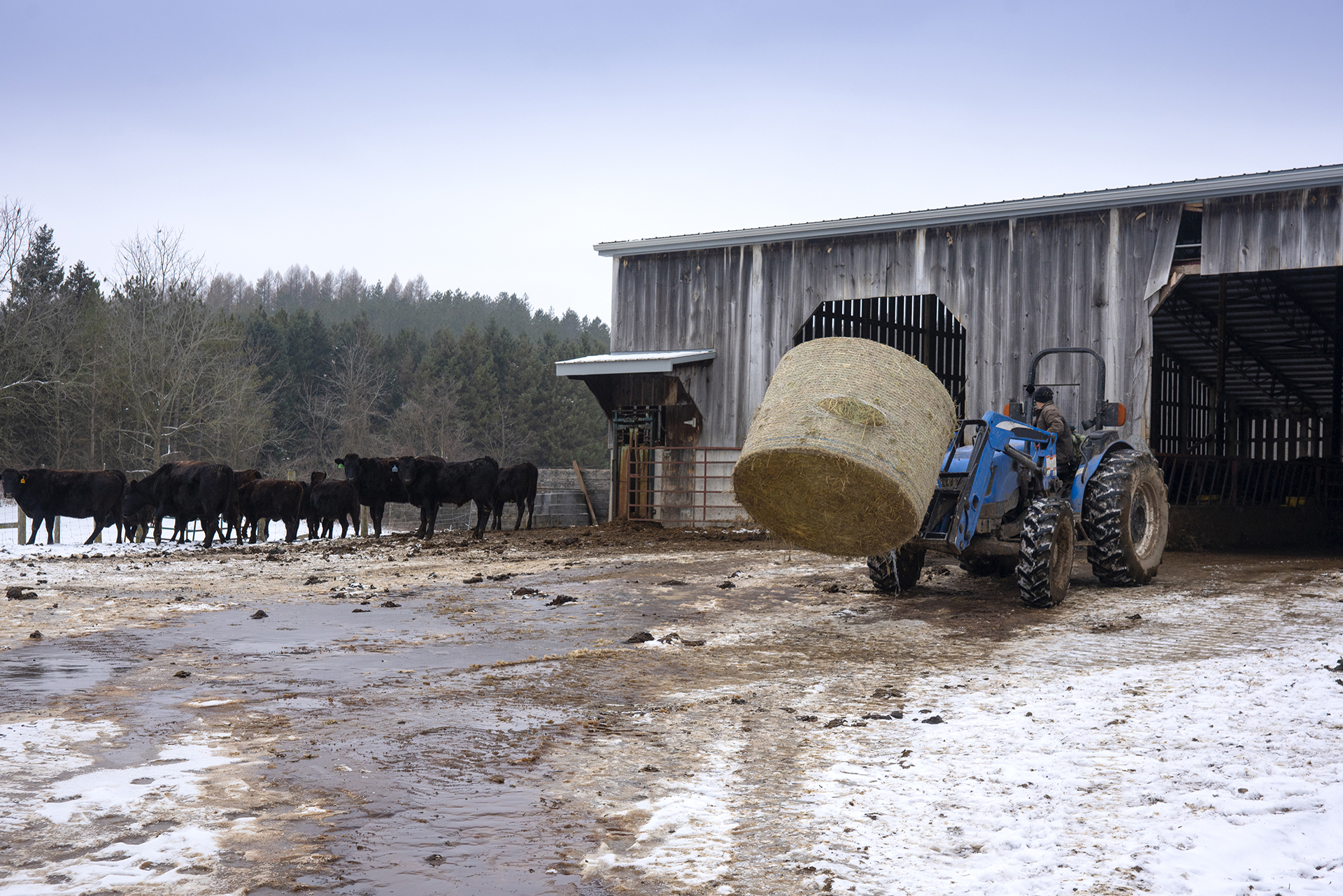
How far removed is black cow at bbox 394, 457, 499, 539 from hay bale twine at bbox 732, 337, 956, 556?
13.7 m

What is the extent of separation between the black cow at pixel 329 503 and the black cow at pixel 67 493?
3.57 meters

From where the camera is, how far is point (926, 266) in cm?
1894

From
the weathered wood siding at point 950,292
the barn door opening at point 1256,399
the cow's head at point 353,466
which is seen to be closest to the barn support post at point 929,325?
the weathered wood siding at point 950,292

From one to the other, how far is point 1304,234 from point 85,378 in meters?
36.2

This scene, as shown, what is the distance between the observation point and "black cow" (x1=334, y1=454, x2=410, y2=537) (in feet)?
73.1

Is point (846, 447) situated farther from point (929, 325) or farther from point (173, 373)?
point (173, 373)

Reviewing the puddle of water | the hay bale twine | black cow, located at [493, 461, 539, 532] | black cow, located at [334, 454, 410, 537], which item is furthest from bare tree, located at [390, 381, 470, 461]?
the hay bale twine

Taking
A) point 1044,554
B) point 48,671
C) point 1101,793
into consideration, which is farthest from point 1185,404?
point 48,671

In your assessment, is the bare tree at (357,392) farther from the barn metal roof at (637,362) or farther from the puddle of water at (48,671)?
the puddle of water at (48,671)

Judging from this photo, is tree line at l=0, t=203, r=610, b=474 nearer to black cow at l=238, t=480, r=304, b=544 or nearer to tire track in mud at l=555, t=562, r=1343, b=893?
black cow at l=238, t=480, r=304, b=544

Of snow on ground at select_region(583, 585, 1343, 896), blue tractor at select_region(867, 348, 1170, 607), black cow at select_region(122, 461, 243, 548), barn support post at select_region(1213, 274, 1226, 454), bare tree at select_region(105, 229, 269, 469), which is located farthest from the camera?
bare tree at select_region(105, 229, 269, 469)

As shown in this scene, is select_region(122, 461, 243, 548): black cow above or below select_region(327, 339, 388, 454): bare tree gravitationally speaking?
below

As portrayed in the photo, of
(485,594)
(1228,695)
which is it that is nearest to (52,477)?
(485,594)

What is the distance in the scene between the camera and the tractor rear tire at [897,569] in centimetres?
1067
